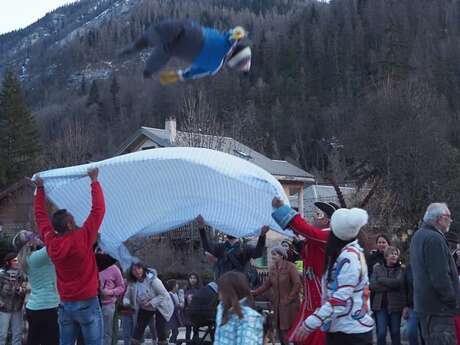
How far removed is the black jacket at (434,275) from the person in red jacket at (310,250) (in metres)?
0.97

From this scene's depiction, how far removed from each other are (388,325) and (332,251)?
17.0 ft

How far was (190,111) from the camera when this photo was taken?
106 feet

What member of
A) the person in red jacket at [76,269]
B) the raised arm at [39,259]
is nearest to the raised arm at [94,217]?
the person in red jacket at [76,269]

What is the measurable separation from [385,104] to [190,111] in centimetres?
1011

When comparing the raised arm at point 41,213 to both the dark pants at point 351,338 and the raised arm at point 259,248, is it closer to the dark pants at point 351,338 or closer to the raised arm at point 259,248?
the raised arm at point 259,248

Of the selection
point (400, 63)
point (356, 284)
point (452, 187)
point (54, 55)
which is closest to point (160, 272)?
point (452, 187)

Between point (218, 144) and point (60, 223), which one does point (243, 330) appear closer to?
point (60, 223)

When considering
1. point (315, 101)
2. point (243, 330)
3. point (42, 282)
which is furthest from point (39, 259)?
point (315, 101)

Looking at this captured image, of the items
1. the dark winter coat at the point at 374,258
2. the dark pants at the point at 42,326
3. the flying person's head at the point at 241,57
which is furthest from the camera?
the dark winter coat at the point at 374,258

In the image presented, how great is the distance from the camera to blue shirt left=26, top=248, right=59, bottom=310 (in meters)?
7.96

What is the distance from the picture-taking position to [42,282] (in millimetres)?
7996

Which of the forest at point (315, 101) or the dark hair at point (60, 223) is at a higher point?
the forest at point (315, 101)

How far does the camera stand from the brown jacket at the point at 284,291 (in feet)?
31.7

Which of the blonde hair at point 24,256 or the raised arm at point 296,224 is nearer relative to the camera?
the raised arm at point 296,224
